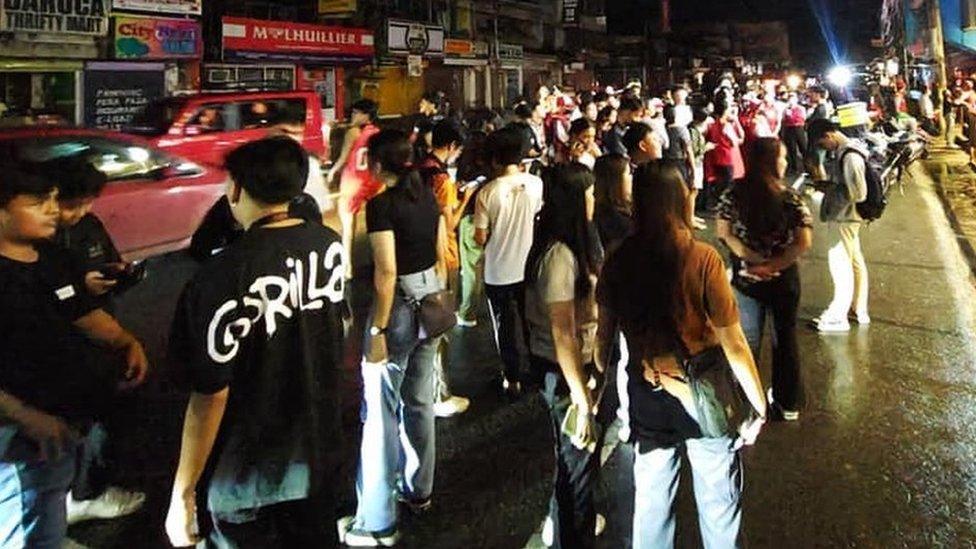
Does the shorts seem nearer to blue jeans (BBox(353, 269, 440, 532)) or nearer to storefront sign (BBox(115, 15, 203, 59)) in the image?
blue jeans (BBox(353, 269, 440, 532))

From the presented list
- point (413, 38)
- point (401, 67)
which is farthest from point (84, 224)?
point (401, 67)

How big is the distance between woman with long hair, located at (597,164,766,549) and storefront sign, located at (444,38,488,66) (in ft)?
75.8

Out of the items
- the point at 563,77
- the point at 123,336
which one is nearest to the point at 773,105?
the point at 123,336

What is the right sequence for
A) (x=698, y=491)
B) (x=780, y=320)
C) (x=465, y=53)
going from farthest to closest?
(x=465, y=53)
(x=780, y=320)
(x=698, y=491)

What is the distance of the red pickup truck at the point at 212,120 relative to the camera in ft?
37.6

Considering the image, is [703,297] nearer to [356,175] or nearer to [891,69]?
[356,175]

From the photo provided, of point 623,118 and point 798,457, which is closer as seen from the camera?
point 798,457

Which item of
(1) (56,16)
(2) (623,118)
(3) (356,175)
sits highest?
(1) (56,16)

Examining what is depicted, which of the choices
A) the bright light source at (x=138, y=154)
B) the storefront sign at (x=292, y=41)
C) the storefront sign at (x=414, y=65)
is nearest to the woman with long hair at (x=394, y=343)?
the bright light source at (x=138, y=154)

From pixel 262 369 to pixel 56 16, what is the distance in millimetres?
13933

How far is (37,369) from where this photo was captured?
2.64 metres

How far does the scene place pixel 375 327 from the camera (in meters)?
3.64

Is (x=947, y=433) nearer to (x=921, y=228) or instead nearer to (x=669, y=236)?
(x=669, y=236)

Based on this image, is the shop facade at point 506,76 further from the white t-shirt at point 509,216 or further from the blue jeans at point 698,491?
the blue jeans at point 698,491
